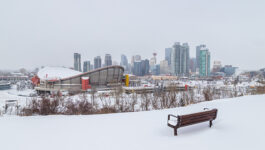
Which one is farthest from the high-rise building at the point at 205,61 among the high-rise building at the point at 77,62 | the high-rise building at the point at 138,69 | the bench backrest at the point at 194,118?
the bench backrest at the point at 194,118

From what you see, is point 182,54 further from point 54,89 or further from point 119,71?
point 54,89

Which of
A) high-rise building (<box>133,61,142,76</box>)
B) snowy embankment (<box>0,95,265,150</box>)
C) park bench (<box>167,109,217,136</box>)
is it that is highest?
high-rise building (<box>133,61,142,76</box>)

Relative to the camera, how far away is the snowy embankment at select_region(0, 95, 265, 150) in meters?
3.63

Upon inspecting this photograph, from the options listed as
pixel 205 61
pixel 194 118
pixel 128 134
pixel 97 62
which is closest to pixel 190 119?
pixel 194 118

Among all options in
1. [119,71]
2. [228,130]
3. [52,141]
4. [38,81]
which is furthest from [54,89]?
[228,130]

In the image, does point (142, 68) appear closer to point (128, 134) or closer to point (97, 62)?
point (97, 62)

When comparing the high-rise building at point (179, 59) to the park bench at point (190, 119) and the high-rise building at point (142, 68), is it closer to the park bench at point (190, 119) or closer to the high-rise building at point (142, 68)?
the high-rise building at point (142, 68)

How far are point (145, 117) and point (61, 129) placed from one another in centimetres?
330

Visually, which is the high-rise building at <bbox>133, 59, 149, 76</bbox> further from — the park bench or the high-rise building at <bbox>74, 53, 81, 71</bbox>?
the park bench

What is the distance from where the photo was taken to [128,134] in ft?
→ 14.0

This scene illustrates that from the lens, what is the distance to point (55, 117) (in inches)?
236

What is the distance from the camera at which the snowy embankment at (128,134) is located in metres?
3.63

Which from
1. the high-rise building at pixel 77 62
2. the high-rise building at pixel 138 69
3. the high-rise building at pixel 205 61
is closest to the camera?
the high-rise building at pixel 205 61

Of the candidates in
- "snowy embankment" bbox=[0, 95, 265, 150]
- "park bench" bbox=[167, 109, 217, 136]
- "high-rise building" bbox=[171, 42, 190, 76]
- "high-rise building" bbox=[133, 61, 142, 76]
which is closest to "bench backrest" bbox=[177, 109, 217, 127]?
"park bench" bbox=[167, 109, 217, 136]
